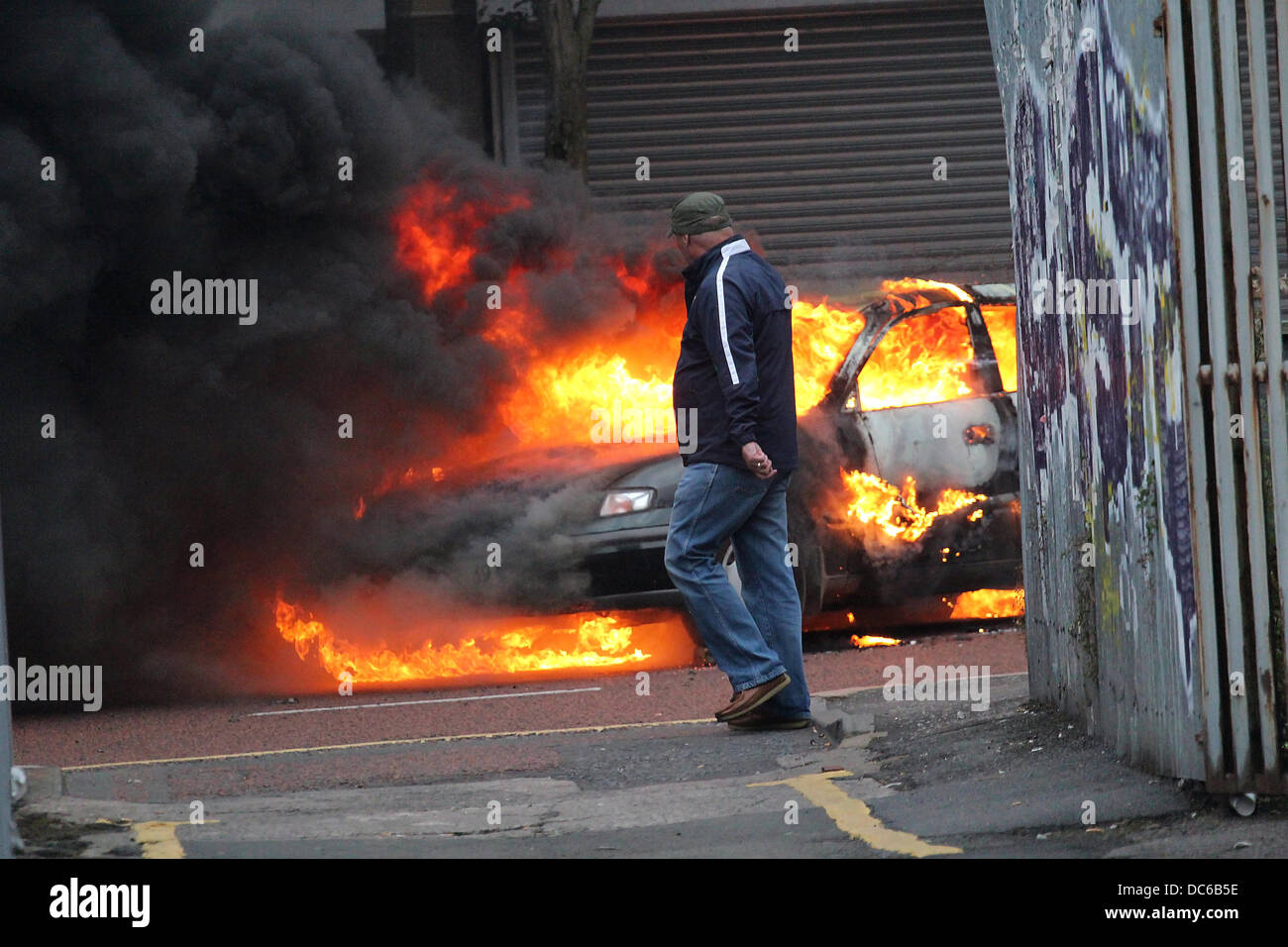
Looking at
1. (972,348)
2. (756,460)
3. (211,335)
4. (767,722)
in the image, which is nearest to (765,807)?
(767,722)

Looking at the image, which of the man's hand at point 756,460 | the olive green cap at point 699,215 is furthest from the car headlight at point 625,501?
the man's hand at point 756,460

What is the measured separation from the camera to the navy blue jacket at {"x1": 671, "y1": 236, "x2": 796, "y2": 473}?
5.72 metres

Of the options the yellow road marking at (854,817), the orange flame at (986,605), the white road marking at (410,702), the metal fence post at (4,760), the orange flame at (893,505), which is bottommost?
the white road marking at (410,702)

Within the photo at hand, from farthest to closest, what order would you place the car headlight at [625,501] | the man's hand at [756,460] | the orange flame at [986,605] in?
1. the orange flame at [986,605]
2. the car headlight at [625,501]
3. the man's hand at [756,460]

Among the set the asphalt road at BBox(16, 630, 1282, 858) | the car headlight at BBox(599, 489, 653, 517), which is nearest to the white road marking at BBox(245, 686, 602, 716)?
the asphalt road at BBox(16, 630, 1282, 858)

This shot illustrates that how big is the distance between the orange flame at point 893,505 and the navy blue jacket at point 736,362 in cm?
239

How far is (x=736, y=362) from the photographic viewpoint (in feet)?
18.8

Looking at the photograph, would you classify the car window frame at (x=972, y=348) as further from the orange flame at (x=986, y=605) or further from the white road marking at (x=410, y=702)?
the white road marking at (x=410, y=702)

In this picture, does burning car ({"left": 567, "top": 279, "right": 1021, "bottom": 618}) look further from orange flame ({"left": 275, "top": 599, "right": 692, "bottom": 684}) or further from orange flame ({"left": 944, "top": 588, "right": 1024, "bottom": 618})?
orange flame ({"left": 275, "top": 599, "right": 692, "bottom": 684})

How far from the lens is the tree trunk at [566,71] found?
38.3 ft

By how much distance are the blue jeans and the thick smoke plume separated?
1.95m

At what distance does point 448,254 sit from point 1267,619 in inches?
265

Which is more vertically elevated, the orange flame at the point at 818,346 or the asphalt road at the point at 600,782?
the orange flame at the point at 818,346

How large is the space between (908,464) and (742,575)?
2.51 m
